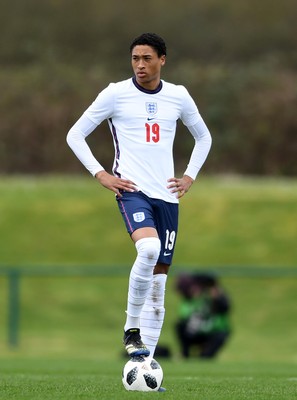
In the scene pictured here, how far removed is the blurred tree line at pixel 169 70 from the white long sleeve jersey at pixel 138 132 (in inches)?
957

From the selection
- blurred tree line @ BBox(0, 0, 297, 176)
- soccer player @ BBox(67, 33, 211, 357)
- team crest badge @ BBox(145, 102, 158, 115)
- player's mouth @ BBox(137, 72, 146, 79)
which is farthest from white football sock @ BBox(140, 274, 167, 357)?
blurred tree line @ BBox(0, 0, 297, 176)

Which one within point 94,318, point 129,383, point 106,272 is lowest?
point 94,318

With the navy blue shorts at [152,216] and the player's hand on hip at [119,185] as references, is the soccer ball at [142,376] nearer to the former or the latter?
the navy blue shorts at [152,216]

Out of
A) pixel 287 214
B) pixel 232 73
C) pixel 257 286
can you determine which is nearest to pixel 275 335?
pixel 257 286

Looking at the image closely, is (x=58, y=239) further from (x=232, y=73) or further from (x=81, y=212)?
(x=232, y=73)

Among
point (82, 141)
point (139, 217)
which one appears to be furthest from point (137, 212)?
point (82, 141)

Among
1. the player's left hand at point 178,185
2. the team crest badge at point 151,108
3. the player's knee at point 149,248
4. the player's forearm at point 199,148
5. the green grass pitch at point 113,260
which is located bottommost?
the green grass pitch at point 113,260

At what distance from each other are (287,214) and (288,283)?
414 centimetres

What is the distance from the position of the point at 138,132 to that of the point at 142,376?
1843 millimetres

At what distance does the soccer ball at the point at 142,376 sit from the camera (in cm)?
838

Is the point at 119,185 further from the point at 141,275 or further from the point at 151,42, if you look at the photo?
the point at 151,42

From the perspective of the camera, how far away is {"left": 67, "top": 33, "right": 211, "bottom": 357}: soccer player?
8.63 meters

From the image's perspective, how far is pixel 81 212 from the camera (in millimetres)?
29250

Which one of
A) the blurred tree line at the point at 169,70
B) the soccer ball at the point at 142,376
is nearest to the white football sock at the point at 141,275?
the soccer ball at the point at 142,376
